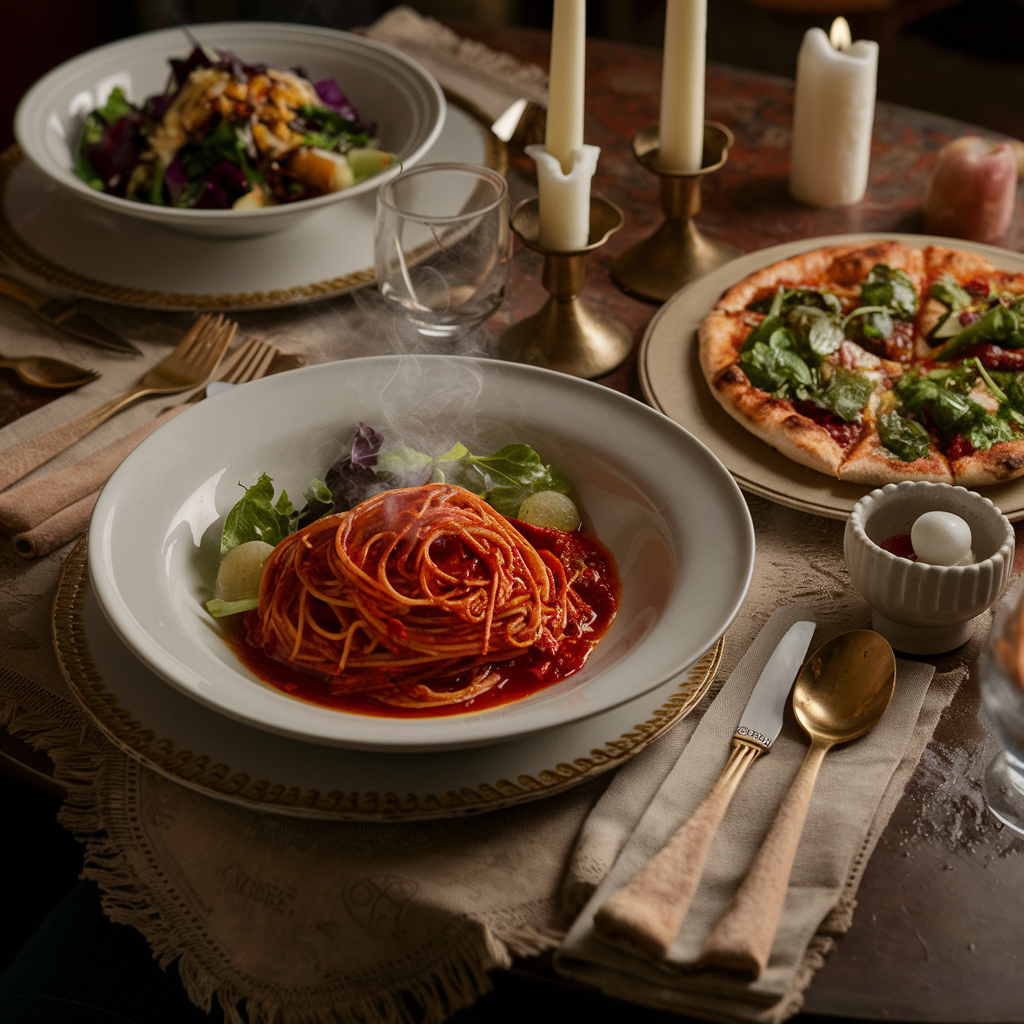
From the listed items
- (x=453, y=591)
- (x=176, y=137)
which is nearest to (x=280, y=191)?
(x=176, y=137)

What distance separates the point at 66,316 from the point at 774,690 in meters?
2.03

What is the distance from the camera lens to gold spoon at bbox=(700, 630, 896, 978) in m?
1.31

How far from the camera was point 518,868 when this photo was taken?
1.51 meters

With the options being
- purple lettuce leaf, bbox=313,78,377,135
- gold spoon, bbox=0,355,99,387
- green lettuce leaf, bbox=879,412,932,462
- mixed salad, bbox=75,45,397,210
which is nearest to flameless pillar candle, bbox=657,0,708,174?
mixed salad, bbox=75,45,397,210

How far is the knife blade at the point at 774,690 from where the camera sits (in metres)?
1.64

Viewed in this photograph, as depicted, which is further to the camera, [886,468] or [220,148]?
[220,148]

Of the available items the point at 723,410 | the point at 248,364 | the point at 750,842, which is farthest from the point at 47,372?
the point at 750,842

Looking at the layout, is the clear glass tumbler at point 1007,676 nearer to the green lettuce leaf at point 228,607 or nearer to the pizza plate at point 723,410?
the pizza plate at point 723,410

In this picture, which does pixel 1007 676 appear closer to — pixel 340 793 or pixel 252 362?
pixel 340 793

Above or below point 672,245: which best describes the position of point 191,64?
above

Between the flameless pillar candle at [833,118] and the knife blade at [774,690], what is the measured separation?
182 centimetres

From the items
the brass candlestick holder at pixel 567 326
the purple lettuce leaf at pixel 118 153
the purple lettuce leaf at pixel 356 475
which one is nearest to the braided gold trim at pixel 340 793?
the purple lettuce leaf at pixel 356 475

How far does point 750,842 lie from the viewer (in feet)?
4.88

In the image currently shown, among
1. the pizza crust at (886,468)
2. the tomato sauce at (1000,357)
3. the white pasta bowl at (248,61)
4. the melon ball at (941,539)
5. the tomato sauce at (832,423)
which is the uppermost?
the white pasta bowl at (248,61)
